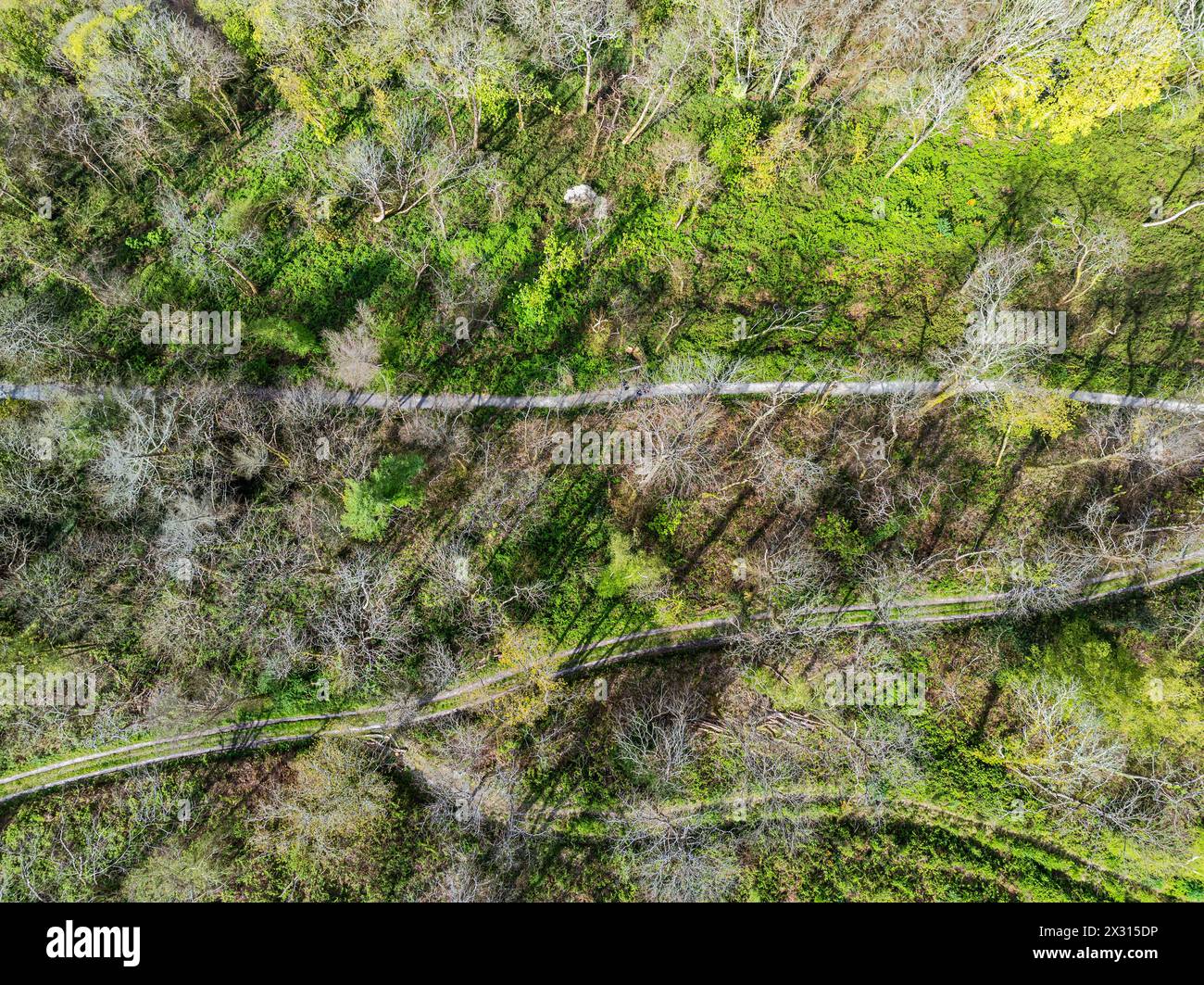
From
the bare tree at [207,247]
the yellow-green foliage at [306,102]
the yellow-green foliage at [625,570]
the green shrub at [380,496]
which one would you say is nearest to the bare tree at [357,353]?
the green shrub at [380,496]

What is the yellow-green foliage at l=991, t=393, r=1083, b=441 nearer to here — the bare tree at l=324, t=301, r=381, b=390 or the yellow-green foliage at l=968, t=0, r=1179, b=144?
the yellow-green foliage at l=968, t=0, r=1179, b=144

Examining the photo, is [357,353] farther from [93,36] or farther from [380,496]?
[93,36]

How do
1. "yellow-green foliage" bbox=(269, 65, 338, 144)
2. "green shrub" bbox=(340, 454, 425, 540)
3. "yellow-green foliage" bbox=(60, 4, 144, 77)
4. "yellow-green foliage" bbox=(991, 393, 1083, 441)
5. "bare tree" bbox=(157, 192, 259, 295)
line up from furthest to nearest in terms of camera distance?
"yellow-green foliage" bbox=(269, 65, 338, 144), "bare tree" bbox=(157, 192, 259, 295), "yellow-green foliage" bbox=(60, 4, 144, 77), "yellow-green foliage" bbox=(991, 393, 1083, 441), "green shrub" bbox=(340, 454, 425, 540)

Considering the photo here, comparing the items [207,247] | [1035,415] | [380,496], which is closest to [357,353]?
[380,496]

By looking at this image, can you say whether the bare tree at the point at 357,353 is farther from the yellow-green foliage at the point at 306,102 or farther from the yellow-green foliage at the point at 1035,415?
the yellow-green foliage at the point at 1035,415

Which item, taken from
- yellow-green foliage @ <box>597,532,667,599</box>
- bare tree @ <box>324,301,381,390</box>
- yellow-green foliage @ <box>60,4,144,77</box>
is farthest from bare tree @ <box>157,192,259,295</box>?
yellow-green foliage @ <box>597,532,667,599</box>

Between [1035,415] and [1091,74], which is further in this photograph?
[1035,415]

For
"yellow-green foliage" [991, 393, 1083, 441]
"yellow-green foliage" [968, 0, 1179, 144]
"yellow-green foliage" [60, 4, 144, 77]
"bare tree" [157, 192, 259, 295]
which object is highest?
"yellow-green foliage" [60, 4, 144, 77]
